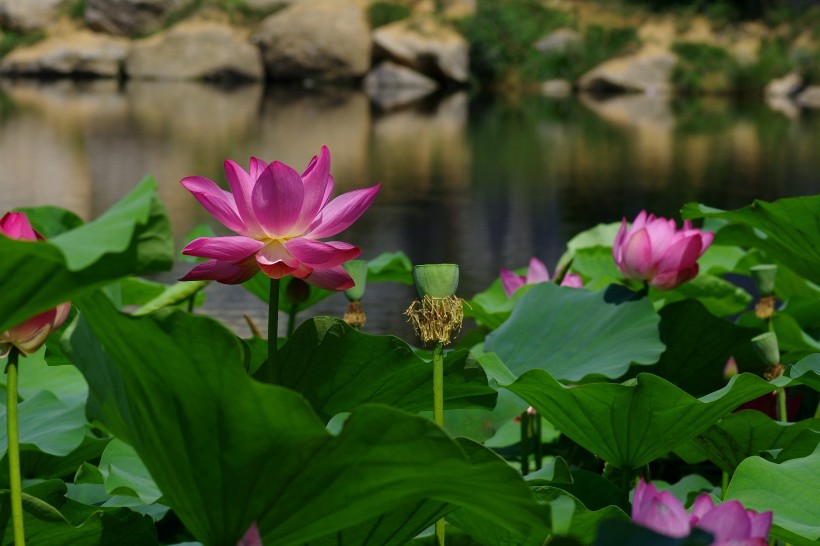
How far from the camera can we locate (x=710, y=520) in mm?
356

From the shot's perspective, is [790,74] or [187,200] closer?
[187,200]

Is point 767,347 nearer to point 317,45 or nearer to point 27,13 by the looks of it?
point 317,45

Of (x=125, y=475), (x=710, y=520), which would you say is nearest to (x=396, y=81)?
(x=125, y=475)

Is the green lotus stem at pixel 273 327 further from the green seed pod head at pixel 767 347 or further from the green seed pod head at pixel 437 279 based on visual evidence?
the green seed pod head at pixel 767 347

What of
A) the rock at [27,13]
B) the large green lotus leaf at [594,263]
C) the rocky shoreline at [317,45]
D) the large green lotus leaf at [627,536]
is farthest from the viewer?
the rock at [27,13]

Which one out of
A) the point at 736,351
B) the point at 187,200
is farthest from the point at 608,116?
the point at 736,351

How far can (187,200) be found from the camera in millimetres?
4828

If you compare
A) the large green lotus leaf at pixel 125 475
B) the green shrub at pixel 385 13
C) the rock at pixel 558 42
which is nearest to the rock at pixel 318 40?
the green shrub at pixel 385 13

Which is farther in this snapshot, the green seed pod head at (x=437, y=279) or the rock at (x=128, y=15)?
the rock at (x=128, y=15)

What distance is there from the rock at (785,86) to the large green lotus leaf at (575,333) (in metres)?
13.6

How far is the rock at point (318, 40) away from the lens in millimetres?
14188

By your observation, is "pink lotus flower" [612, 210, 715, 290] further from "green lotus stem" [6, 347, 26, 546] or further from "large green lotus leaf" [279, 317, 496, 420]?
"green lotus stem" [6, 347, 26, 546]

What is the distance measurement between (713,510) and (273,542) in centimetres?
16

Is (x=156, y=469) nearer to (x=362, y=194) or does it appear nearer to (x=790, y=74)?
(x=362, y=194)
